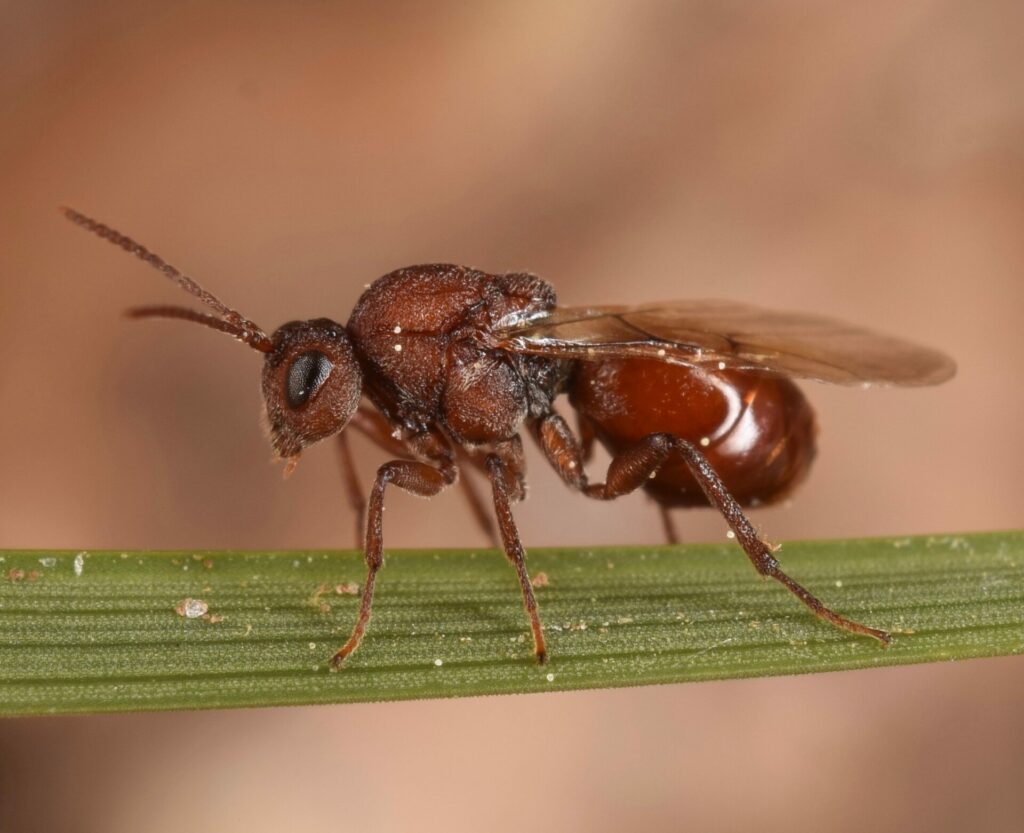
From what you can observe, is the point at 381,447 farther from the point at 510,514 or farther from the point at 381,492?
the point at 510,514

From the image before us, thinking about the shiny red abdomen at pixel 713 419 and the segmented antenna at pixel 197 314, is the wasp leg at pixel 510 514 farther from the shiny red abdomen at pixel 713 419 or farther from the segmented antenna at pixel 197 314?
the segmented antenna at pixel 197 314

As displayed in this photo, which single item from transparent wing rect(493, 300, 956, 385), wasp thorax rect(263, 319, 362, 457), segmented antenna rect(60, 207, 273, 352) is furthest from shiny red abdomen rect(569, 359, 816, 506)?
segmented antenna rect(60, 207, 273, 352)

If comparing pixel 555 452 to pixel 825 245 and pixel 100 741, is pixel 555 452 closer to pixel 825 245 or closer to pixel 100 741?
pixel 100 741

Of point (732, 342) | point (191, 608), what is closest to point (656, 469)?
point (732, 342)

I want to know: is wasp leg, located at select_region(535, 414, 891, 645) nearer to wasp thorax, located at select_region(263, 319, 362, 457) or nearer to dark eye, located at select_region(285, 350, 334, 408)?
wasp thorax, located at select_region(263, 319, 362, 457)

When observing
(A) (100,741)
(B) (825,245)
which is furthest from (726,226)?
(A) (100,741)

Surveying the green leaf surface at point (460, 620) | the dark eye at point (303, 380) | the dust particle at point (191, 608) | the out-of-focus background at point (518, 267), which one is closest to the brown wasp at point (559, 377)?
the dark eye at point (303, 380)
